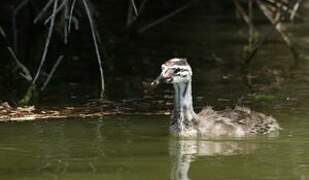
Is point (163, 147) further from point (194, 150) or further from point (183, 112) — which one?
point (183, 112)

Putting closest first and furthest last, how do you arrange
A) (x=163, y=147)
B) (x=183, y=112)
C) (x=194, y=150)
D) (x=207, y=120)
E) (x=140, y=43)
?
(x=194, y=150)
(x=163, y=147)
(x=207, y=120)
(x=183, y=112)
(x=140, y=43)

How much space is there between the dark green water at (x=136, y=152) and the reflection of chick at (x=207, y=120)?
7.6 inches

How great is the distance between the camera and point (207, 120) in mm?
10406

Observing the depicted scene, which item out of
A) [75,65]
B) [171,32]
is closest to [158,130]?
[75,65]

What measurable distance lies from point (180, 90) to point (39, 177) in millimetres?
2743

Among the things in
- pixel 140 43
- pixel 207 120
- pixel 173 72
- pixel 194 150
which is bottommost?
pixel 194 150

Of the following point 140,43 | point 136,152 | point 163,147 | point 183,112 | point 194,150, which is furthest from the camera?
point 140,43

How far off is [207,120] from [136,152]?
46.8 inches

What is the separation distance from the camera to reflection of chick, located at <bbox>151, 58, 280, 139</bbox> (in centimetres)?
1036

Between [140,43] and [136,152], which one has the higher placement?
[140,43]

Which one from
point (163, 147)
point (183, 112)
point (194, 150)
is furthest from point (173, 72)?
point (194, 150)

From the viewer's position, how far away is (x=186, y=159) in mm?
9172

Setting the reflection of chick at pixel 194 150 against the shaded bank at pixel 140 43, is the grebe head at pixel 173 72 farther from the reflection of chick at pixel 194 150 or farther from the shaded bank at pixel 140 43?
the shaded bank at pixel 140 43

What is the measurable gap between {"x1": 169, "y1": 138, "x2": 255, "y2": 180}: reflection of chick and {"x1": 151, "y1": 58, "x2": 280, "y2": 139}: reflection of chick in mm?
271
